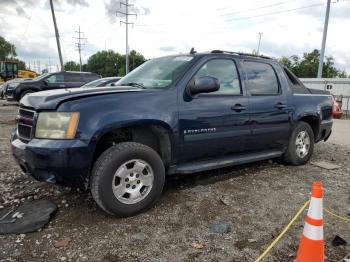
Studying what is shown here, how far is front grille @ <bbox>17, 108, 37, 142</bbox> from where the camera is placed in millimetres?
3373

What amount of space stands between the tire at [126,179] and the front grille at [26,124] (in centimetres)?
76

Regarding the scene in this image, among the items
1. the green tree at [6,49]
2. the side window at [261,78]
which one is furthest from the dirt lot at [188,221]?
the green tree at [6,49]

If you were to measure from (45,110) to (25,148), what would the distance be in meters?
0.42

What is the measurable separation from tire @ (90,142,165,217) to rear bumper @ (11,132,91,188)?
0.15 meters

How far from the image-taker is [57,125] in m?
3.21

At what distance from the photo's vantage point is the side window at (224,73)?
4.25 meters

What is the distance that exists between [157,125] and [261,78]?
6.73 ft

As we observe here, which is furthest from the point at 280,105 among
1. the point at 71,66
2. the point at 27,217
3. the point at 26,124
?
the point at 71,66

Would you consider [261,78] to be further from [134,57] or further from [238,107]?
[134,57]

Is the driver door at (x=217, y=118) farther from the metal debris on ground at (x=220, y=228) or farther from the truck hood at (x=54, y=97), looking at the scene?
the metal debris on ground at (x=220, y=228)

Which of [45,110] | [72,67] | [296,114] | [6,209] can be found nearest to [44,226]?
[6,209]

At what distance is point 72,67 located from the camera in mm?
116375

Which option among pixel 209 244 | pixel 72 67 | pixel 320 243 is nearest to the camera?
pixel 320 243

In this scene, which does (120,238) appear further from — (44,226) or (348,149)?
(348,149)
